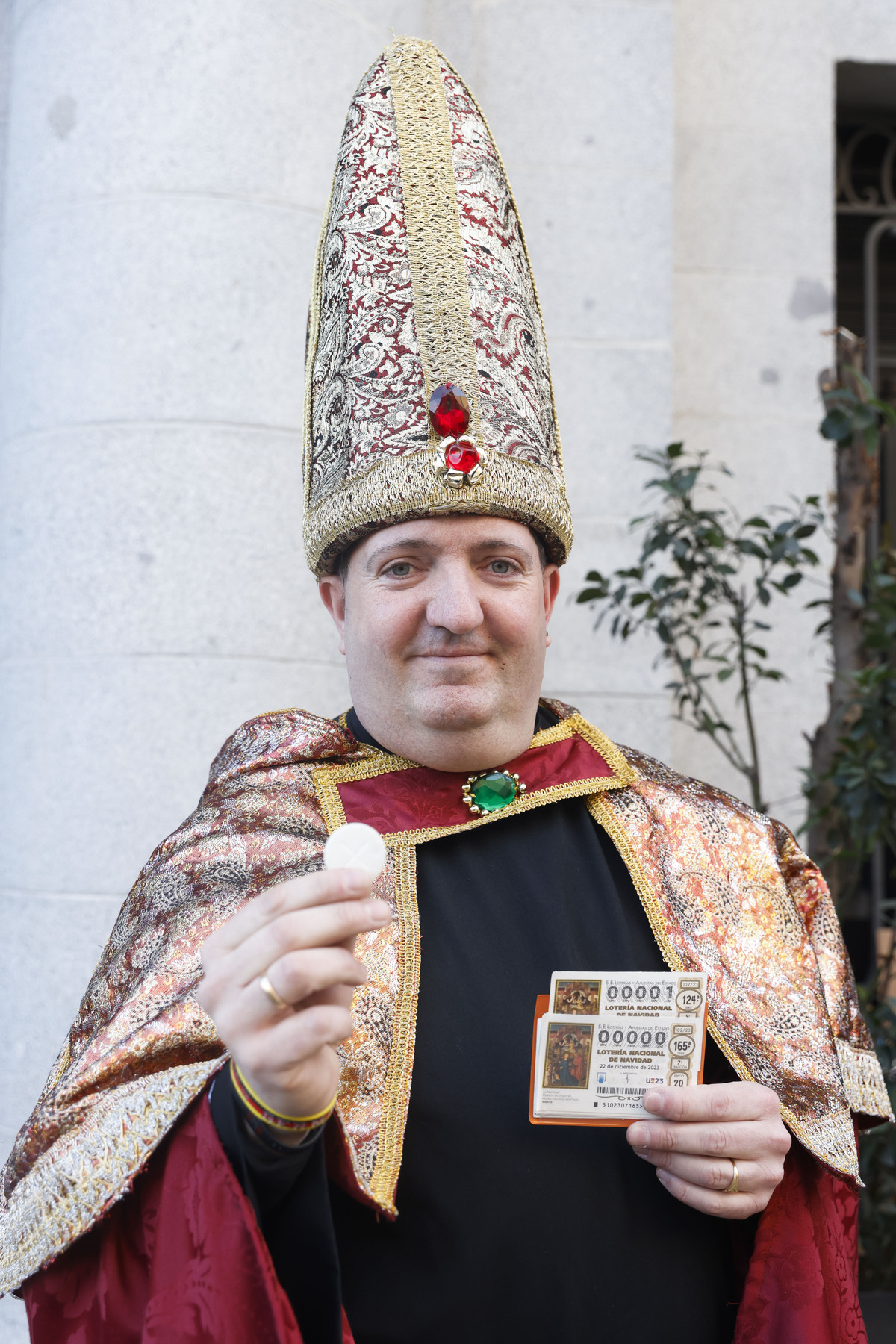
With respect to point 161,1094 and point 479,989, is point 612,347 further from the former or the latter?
point 161,1094

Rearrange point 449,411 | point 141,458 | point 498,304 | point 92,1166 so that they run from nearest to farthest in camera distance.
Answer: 1. point 92,1166
2. point 449,411
3. point 498,304
4. point 141,458

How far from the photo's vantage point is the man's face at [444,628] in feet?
5.50

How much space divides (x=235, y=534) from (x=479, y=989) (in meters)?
1.74

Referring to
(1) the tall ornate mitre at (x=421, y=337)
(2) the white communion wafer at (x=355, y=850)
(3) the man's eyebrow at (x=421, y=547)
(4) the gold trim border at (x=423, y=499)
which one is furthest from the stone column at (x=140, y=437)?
(2) the white communion wafer at (x=355, y=850)

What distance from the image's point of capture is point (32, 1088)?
300cm

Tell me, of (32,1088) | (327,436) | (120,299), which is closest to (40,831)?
(32,1088)

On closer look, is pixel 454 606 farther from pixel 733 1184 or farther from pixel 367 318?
pixel 733 1184

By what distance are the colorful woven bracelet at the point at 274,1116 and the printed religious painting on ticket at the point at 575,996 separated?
1.06 feet

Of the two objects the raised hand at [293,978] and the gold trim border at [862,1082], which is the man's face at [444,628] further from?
the gold trim border at [862,1082]

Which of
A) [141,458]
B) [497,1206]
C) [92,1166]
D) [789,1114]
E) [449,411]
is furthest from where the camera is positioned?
[141,458]

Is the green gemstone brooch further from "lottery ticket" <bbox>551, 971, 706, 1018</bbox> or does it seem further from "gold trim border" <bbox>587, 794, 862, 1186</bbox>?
"lottery ticket" <bbox>551, 971, 706, 1018</bbox>

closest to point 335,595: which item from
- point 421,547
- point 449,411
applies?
point 421,547

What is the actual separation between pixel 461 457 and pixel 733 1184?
101 centimetres

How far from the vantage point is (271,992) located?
3.74 feet
